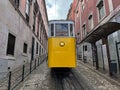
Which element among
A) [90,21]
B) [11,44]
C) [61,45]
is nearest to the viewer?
[61,45]

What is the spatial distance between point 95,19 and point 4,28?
971cm

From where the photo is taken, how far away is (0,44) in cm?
679

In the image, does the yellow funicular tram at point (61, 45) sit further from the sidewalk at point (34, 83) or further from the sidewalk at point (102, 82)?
the sidewalk at point (102, 82)

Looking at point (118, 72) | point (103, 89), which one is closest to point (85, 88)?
point (103, 89)

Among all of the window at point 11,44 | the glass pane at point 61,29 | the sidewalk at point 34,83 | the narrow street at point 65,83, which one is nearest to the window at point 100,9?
the glass pane at point 61,29

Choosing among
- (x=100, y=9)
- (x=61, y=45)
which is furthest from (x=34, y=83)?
(x=100, y=9)

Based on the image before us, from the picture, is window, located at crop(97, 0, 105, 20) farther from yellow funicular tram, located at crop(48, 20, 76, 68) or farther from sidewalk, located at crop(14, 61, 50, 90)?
sidewalk, located at crop(14, 61, 50, 90)

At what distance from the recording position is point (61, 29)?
26.9ft

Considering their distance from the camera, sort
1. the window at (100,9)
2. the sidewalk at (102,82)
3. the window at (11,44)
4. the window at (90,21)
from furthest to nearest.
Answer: the window at (90,21) → the window at (100,9) → the window at (11,44) → the sidewalk at (102,82)

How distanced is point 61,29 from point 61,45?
4.43 ft

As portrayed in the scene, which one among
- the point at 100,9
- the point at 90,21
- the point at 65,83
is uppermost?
the point at 100,9

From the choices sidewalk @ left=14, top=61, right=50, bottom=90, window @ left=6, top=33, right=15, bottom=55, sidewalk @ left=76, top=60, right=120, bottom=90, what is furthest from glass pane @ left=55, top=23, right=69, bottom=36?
window @ left=6, top=33, right=15, bottom=55

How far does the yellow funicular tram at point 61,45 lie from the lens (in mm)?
7207

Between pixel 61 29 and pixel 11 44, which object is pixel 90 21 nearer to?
pixel 61 29
